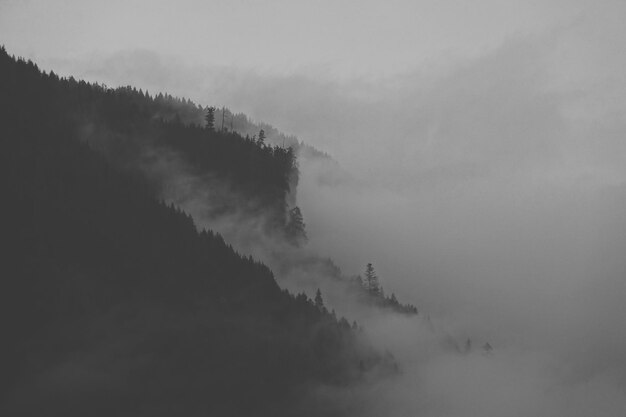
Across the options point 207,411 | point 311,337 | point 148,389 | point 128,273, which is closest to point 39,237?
point 128,273

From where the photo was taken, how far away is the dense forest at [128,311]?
136875mm

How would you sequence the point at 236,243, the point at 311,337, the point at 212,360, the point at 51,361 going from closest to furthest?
the point at 51,361 → the point at 212,360 → the point at 311,337 → the point at 236,243

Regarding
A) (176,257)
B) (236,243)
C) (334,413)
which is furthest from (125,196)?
(334,413)

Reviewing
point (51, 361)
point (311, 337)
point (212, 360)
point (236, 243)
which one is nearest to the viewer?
point (51, 361)

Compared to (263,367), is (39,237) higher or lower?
higher

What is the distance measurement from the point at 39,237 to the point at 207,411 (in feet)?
176

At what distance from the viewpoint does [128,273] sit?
508 ft

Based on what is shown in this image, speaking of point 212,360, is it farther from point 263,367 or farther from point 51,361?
point 51,361

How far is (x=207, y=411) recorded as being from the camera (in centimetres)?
13925

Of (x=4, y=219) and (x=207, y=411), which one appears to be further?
(x=4, y=219)

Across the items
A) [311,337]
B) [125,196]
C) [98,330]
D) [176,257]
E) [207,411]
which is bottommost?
[207,411]

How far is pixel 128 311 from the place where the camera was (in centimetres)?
14975

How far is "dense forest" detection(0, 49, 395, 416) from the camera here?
13688cm

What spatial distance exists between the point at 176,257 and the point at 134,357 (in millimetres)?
27782
